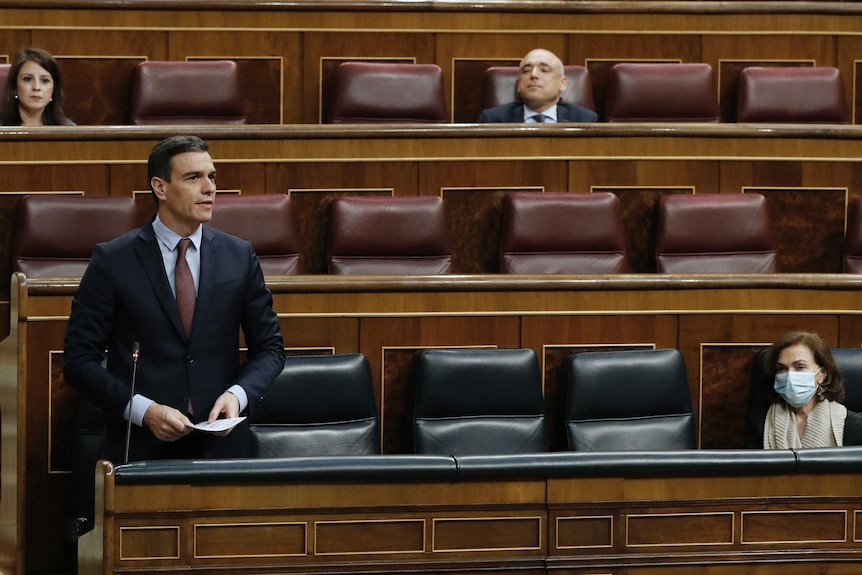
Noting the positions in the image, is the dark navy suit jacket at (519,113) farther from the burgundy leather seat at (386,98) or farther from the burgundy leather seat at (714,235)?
the burgundy leather seat at (714,235)

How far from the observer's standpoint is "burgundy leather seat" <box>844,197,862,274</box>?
140cm

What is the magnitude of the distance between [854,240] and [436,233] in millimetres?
452

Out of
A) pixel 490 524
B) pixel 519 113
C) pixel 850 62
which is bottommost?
pixel 490 524

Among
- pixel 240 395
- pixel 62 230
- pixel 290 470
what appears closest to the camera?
pixel 290 470

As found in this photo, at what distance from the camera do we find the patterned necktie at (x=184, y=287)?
2.98ft

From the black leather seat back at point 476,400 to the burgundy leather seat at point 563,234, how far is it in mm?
246

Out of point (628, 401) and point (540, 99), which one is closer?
point (628, 401)

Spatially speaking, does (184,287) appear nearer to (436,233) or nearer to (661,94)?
(436,233)

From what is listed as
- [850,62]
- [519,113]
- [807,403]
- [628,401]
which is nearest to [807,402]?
[807,403]

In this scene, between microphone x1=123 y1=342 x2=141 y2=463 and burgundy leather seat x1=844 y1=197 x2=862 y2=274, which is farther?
burgundy leather seat x1=844 y1=197 x2=862 y2=274

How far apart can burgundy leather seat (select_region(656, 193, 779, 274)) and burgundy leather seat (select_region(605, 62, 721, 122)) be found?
0.35 m

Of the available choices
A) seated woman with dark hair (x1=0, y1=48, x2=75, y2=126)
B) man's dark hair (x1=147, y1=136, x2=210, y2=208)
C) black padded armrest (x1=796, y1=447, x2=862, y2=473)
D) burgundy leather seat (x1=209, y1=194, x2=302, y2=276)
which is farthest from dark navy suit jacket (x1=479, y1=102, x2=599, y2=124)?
black padded armrest (x1=796, y1=447, x2=862, y2=473)

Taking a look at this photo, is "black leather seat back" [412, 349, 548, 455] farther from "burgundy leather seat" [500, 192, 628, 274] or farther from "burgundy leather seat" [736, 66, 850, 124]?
"burgundy leather seat" [736, 66, 850, 124]

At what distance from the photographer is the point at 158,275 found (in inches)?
35.5
